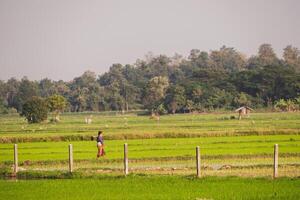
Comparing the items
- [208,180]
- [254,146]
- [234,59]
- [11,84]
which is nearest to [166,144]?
[254,146]

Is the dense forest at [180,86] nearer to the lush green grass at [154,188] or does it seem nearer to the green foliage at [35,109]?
the green foliage at [35,109]

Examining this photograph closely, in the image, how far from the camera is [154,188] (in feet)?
61.6

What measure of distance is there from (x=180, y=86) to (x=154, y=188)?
93.9 m

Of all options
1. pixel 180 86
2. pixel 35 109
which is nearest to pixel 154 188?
pixel 35 109

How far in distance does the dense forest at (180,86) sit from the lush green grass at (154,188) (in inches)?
3413

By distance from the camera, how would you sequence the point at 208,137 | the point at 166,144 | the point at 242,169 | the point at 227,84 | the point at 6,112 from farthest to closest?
the point at 6,112, the point at 227,84, the point at 208,137, the point at 166,144, the point at 242,169

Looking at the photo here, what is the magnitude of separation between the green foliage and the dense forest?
2985 centimetres

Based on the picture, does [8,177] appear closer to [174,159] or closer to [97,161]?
[97,161]

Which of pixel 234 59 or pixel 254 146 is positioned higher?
pixel 234 59

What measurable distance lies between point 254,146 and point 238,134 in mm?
11271

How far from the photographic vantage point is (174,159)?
95.1 feet

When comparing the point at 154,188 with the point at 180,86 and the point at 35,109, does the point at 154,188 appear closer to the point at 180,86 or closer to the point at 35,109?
the point at 35,109

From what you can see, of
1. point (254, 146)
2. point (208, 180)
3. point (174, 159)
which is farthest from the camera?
point (254, 146)

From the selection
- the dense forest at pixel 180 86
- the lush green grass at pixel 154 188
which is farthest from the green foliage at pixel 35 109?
the lush green grass at pixel 154 188
